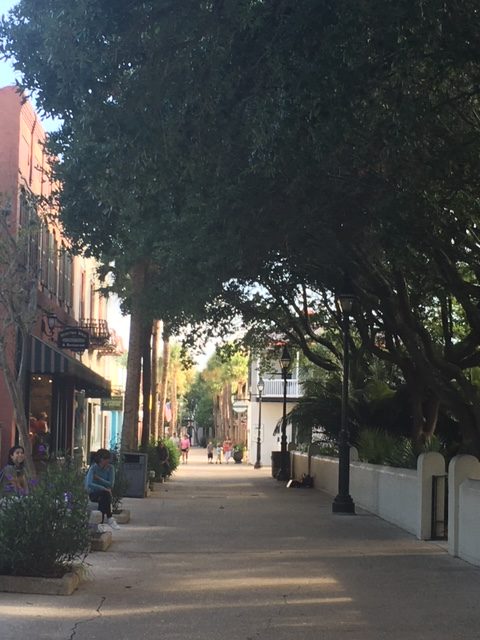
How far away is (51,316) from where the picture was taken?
A: 26641 millimetres

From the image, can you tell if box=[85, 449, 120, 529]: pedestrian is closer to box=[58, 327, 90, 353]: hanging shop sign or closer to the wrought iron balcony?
box=[58, 327, 90, 353]: hanging shop sign

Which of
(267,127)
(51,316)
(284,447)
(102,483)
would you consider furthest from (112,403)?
(267,127)

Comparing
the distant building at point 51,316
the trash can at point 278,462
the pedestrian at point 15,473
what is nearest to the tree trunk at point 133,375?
the distant building at point 51,316

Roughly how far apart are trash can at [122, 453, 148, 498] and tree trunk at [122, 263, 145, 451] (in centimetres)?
117

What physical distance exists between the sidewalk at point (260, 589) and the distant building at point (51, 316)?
268cm

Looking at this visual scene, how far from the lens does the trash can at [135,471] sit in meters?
24.0

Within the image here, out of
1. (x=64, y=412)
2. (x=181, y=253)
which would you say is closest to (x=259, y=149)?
(x=181, y=253)

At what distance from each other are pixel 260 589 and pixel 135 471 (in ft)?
46.4

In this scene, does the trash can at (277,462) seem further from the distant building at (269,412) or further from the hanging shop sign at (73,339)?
the distant building at (269,412)

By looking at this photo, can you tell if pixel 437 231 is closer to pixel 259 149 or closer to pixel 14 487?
pixel 259 149

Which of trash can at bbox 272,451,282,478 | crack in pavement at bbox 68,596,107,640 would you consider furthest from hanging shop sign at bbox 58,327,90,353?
crack in pavement at bbox 68,596,107,640

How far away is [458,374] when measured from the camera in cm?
1989

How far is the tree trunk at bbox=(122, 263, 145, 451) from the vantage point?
83.3ft

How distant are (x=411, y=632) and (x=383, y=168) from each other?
7277mm
